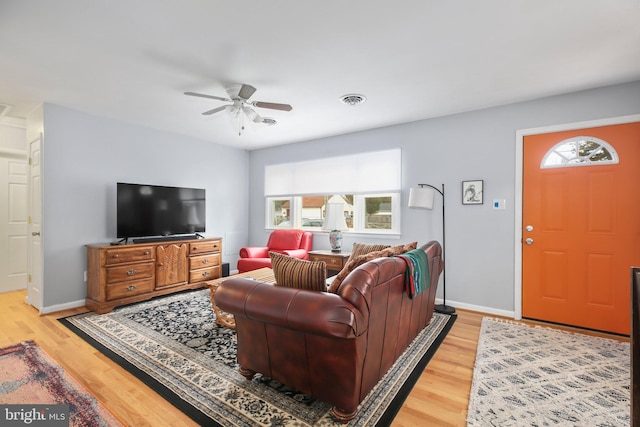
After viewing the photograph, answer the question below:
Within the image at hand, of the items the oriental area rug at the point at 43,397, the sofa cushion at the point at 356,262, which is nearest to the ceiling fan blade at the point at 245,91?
the sofa cushion at the point at 356,262

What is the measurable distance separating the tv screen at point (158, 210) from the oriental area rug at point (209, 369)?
1137 mm

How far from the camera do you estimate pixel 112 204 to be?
432 centimetres

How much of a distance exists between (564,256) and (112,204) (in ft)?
18.6

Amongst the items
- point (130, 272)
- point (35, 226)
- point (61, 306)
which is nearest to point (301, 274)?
point (130, 272)

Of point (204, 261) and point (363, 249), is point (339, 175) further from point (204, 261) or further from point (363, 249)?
point (204, 261)

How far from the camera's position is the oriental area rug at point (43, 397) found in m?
1.85

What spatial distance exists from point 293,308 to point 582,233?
3313mm

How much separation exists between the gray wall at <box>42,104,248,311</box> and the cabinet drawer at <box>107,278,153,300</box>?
578mm

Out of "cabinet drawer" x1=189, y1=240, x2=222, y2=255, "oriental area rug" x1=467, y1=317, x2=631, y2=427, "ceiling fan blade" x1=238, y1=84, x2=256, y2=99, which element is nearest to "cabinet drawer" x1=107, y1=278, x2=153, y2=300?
"cabinet drawer" x1=189, y1=240, x2=222, y2=255

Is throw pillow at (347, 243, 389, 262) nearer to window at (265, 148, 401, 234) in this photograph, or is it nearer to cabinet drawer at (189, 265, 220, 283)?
window at (265, 148, 401, 234)

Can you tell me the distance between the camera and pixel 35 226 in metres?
3.88

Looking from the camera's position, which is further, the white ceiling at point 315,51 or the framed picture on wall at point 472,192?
the framed picture on wall at point 472,192

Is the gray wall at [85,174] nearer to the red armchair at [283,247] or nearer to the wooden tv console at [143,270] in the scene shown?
the wooden tv console at [143,270]

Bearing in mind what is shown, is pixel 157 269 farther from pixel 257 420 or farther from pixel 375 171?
pixel 375 171
